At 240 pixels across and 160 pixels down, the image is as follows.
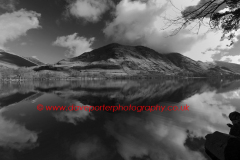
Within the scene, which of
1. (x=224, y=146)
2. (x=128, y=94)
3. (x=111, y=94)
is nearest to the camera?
(x=224, y=146)

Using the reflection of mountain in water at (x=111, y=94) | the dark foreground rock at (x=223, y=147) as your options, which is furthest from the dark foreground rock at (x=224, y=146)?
the reflection of mountain in water at (x=111, y=94)

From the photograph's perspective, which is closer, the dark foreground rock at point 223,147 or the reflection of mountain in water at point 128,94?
the dark foreground rock at point 223,147

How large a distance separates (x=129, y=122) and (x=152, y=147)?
753cm

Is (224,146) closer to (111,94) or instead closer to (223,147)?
(223,147)

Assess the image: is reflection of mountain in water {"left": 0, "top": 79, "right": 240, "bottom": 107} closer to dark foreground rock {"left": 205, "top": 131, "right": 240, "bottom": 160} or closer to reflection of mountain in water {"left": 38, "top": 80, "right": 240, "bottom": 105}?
reflection of mountain in water {"left": 38, "top": 80, "right": 240, "bottom": 105}

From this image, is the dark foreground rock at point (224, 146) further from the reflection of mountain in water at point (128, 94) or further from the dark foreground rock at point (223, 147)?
the reflection of mountain in water at point (128, 94)

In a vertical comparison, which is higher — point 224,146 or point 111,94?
point 224,146

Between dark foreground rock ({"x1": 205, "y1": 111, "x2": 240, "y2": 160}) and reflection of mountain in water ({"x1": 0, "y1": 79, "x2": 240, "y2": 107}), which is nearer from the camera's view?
dark foreground rock ({"x1": 205, "y1": 111, "x2": 240, "y2": 160})

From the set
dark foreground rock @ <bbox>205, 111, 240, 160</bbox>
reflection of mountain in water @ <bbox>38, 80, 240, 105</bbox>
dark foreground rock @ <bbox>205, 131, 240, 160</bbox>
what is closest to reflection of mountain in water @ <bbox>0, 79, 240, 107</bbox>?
reflection of mountain in water @ <bbox>38, 80, 240, 105</bbox>

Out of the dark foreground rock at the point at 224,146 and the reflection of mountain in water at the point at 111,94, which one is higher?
the dark foreground rock at the point at 224,146

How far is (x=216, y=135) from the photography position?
1184 cm

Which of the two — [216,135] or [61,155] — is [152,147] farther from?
[61,155]

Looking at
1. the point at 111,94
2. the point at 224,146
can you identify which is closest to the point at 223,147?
the point at 224,146

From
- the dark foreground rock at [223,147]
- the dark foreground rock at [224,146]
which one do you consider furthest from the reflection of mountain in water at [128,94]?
the dark foreground rock at [223,147]
